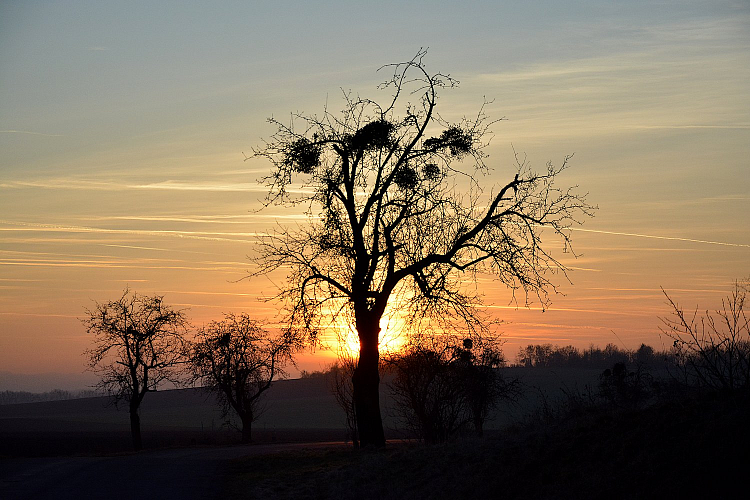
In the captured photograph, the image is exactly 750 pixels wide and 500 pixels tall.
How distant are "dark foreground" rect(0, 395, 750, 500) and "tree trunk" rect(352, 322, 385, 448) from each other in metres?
0.86

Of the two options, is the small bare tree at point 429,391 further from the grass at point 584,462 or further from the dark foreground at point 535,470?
the grass at point 584,462

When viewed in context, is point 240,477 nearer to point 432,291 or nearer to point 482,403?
point 432,291

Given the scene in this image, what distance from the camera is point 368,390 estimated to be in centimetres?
2020

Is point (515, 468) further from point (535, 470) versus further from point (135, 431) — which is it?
point (135, 431)

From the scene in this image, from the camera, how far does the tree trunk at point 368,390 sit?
65.9ft

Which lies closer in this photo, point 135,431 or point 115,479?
point 115,479

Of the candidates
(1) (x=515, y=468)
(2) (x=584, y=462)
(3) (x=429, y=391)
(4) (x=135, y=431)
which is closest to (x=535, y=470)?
(1) (x=515, y=468)

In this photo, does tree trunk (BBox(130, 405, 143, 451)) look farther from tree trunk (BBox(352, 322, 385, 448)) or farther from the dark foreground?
tree trunk (BBox(352, 322, 385, 448))

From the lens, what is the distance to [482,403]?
34688 mm

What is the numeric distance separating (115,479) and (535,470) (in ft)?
40.6

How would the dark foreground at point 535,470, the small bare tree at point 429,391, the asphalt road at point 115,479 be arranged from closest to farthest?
the dark foreground at point 535,470
the asphalt road at point 115,479
the small bare tree at point 429,391

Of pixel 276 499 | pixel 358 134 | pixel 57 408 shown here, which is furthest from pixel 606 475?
pixel 57 408

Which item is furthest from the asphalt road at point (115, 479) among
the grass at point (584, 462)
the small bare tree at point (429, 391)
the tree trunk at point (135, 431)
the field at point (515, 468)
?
the tree trunk at point (135, 431)

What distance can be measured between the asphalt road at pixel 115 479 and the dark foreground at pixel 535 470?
4 centimetres
